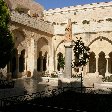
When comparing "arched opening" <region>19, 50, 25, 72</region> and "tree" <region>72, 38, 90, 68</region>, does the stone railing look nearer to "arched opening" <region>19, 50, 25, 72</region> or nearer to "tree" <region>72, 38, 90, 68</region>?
"arched opening" <region>19, 50, 25, 72</region>

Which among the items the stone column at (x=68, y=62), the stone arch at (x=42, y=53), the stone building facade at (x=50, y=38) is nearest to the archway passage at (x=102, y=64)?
the stone building facade at (x=50, y=38)

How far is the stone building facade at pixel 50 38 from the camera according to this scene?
29.2 meters

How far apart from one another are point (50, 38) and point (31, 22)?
480 cm

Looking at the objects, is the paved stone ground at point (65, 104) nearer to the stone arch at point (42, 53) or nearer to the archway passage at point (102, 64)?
the stone arch at point (42, 53)

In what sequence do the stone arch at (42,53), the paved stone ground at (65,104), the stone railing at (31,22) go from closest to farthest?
the paved stone ground at (65,104) → the stone railing at (31,22) → the stone arch at (42,53)

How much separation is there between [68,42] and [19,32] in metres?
9.60

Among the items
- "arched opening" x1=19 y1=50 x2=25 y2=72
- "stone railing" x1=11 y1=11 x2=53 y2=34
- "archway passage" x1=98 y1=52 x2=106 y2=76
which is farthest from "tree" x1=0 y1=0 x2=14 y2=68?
"archway passage" x1=98 y1=52 x2=106 y2=76

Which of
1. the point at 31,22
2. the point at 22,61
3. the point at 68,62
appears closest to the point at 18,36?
the point at 31,22

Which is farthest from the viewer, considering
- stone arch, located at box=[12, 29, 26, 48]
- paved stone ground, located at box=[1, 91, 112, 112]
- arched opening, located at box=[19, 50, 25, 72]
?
arched opening, located at box=[19, 50, 25, 72]

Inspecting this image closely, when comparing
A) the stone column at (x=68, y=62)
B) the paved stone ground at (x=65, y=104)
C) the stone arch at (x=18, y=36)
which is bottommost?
the paved stone ground at (x=65, y=104)

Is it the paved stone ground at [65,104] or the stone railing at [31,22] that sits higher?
the stone railing at [31,22]

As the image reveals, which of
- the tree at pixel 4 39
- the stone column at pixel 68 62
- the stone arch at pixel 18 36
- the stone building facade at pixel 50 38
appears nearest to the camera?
the tree at pixel 4 39

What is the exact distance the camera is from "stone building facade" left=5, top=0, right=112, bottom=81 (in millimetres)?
29172

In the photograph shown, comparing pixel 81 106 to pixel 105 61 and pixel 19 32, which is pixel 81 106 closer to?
pixel 19 32
